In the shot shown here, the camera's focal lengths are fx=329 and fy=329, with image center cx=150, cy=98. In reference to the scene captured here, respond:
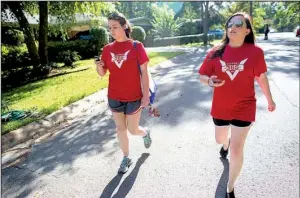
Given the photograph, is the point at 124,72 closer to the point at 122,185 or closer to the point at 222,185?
the point at 122,185

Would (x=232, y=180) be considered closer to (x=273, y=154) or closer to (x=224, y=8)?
(x=273, y=154)

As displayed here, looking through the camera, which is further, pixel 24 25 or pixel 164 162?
pixel 24 25

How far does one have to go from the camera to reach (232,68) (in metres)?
2.90

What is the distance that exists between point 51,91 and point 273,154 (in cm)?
660

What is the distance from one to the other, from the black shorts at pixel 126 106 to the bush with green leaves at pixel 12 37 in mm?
10876

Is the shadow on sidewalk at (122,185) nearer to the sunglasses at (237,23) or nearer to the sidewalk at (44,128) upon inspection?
the sidewalk at (44,128)

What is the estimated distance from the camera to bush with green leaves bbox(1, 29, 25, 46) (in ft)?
43.5

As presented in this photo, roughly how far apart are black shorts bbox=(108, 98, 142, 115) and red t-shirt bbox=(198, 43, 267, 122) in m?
0.99

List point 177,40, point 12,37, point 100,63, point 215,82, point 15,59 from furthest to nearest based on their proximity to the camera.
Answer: point 177,40
point 15,59
point 12,37
point 100,63
point 215,82

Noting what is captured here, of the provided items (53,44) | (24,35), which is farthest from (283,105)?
(53,44)

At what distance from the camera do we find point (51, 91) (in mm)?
9320

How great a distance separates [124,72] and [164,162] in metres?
1.49

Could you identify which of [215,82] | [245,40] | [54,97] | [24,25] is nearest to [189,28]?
[24,25]

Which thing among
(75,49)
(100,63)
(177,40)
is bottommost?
(177,40)
